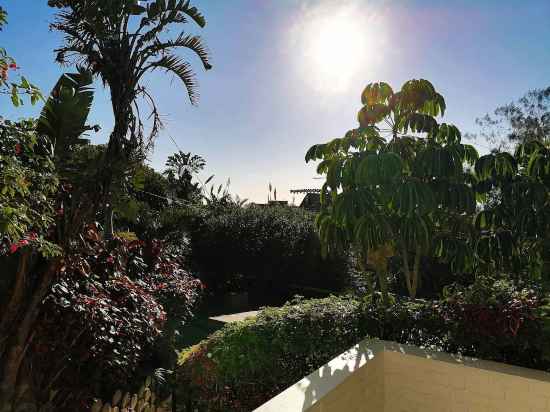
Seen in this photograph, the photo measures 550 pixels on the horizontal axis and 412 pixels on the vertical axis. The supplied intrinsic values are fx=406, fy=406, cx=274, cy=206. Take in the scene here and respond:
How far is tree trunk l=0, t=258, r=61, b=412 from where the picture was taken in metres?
2.85

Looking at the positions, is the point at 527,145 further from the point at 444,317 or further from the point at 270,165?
the point at 270,165

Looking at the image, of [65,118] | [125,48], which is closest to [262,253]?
[125,48]

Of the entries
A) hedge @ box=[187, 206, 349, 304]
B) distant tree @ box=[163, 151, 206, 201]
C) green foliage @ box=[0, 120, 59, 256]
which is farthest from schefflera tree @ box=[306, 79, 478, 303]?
distant tree @ box=[163, 151, 206, 201]

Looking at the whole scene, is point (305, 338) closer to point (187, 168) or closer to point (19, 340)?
point (19, 340)

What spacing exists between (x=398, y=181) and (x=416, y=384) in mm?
1648

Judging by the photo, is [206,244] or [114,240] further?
[206,244]

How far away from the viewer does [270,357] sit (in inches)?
141

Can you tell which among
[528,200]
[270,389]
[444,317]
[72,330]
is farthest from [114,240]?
[528,200]

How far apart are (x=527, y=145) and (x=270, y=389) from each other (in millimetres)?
3297

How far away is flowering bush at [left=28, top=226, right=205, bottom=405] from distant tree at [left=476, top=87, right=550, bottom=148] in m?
18.5

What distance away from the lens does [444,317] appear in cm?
325

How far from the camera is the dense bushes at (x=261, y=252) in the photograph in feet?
34.3

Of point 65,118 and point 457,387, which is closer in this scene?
point 457,387

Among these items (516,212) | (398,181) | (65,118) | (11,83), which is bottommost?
(516,212)
